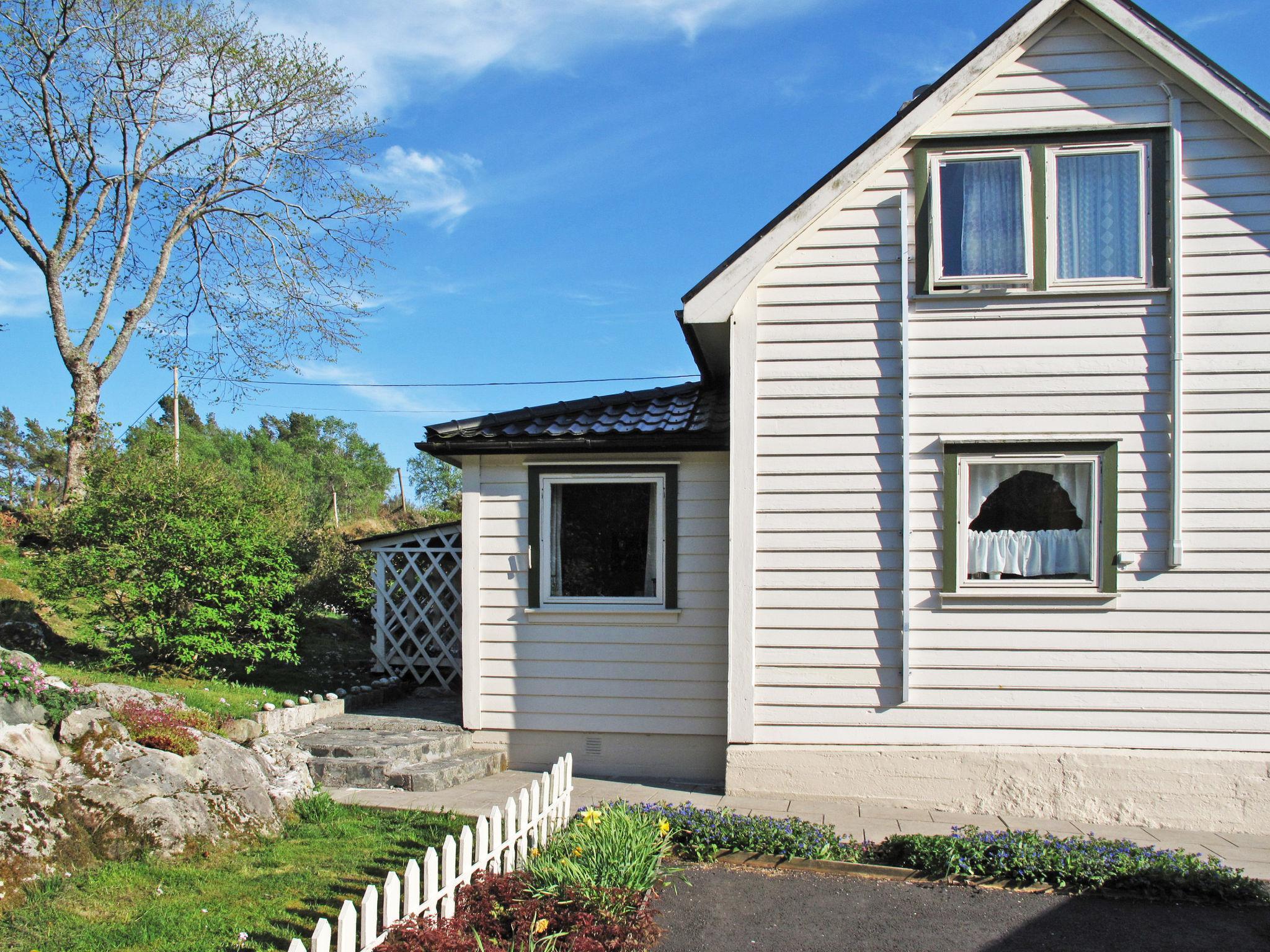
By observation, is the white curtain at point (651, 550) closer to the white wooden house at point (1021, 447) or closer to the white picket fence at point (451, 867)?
the white wooden house at point (1021, 447)

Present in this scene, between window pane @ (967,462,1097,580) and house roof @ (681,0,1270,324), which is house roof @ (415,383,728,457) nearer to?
house roof @ (681,0,1270,324)

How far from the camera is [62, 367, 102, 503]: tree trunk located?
17.8 meters

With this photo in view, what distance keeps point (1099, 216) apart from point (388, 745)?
8.08 meters

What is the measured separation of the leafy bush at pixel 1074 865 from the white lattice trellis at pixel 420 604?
23.9ft

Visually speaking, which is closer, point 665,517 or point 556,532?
point 665,517

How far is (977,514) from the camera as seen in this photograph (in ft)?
26.0

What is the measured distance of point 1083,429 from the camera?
7.83m

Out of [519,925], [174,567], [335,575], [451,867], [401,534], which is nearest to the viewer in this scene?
[519,925]

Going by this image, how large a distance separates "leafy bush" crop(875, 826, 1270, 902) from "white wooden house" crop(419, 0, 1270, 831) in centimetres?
169

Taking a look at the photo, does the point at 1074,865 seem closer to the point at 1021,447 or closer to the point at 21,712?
the point at 1021,447

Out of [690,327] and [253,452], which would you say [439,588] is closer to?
[690,327]

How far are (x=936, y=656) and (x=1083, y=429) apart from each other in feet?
7.78

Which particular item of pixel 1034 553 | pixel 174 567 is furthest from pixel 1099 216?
pixel 174 567

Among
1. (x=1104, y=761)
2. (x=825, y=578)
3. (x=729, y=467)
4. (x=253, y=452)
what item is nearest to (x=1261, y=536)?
(x=1104, y=761)
